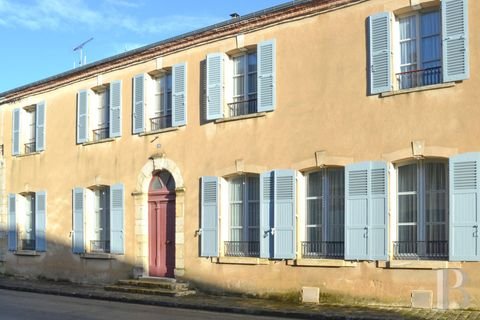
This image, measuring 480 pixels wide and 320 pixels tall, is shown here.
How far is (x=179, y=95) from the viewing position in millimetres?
16719

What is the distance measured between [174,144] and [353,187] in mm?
5605

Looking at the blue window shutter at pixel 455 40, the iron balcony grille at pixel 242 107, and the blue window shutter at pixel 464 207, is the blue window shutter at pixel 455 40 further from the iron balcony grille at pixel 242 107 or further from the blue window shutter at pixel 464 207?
the iron balcony grille at pixel 242 107

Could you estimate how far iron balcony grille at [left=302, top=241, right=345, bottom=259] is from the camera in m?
13.5

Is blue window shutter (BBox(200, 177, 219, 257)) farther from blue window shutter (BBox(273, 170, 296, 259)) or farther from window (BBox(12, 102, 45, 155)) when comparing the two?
window (BBox(12, 102, 45, 155))

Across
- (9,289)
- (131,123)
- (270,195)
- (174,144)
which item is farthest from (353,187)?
(9,289)

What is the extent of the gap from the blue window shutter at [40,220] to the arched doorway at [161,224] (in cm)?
505

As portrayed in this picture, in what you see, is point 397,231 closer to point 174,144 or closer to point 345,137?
point 345,137

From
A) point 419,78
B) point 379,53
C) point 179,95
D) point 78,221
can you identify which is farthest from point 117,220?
point 419,78

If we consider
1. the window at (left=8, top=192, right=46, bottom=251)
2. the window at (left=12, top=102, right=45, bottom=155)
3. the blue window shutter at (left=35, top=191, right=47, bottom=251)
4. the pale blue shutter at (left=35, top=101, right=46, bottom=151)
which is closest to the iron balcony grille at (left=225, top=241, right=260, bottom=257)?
the blue window shutter at (left=35, top=191, right=47, bottom=251)

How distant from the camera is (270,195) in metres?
14.5

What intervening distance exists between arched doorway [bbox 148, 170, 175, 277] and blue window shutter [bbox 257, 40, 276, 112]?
12.4 feet

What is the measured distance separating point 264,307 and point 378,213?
3.00 meters

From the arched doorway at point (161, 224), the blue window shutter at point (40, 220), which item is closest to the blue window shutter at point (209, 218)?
the arched doorway at point (161, 224)

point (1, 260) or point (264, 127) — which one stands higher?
point (264, 127)
